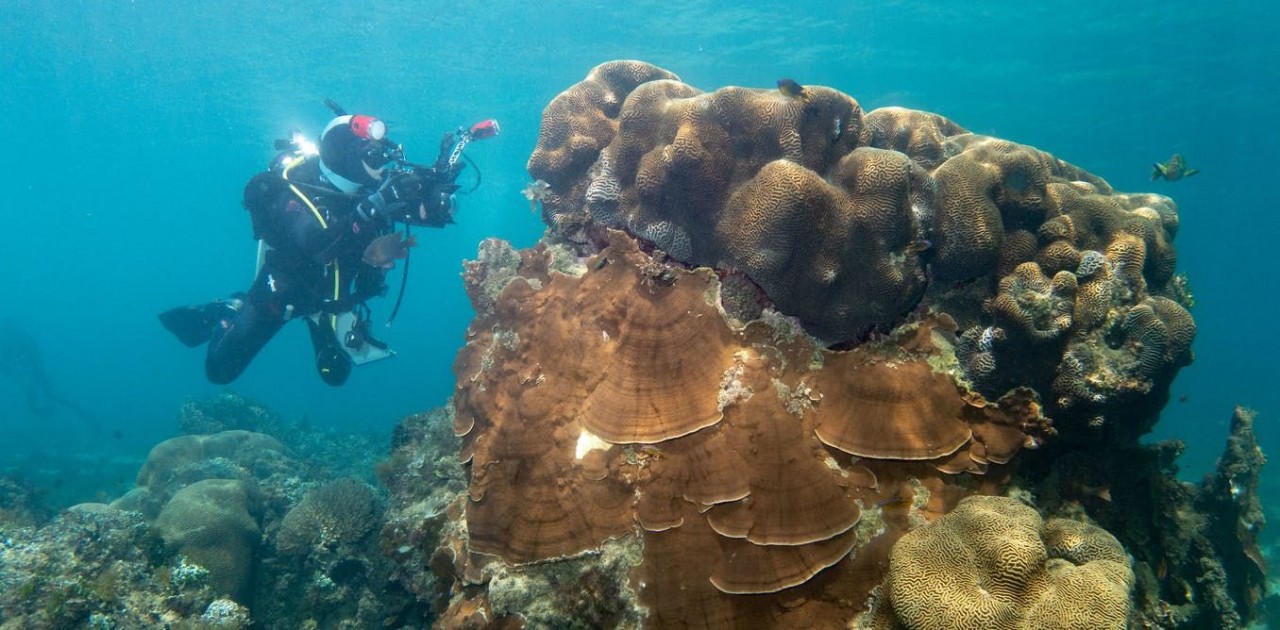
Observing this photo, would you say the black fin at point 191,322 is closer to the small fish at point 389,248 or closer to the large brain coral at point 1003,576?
the small fish at point 389,248

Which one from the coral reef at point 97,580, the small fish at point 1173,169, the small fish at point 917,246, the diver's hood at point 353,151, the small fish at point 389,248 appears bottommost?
the coral reef at point 97,580

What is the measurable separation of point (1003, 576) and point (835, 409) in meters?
1.28

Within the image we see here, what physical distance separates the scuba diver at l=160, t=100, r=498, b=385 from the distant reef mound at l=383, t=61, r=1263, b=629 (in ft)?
13.0

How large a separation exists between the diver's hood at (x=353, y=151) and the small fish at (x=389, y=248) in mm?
1051

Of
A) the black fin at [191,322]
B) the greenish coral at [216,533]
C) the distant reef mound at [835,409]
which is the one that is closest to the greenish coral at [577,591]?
the distant reef mound at [835,409]

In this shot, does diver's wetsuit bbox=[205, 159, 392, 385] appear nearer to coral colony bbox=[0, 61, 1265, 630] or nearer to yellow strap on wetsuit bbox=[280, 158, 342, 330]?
yellow strap on wetsuit bbox=[280, 158, 342, 330]

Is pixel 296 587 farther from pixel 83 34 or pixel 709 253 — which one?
pixel 83 34

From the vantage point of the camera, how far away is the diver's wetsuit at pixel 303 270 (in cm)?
883

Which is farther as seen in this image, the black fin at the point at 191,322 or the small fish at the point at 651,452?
the black fin at the point at 191,322

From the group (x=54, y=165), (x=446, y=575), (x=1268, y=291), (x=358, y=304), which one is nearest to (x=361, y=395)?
(x=54, y=165)

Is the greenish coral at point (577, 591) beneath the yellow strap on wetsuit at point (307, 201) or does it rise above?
beneath

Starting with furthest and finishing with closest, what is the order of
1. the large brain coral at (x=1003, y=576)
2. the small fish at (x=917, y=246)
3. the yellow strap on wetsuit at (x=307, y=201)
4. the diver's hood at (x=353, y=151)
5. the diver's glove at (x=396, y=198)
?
1. the yellow strap on wetsuit at (x=307, y=201)
2. the diver's hood at (x=353, y=151)
3. the diver's glove at (x=396, y=198)
4. the small fish at (x=917, y=246)
5. the large brain coral at (x=1003, y=576)

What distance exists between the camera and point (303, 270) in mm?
9609

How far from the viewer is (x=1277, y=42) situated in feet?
86.7
